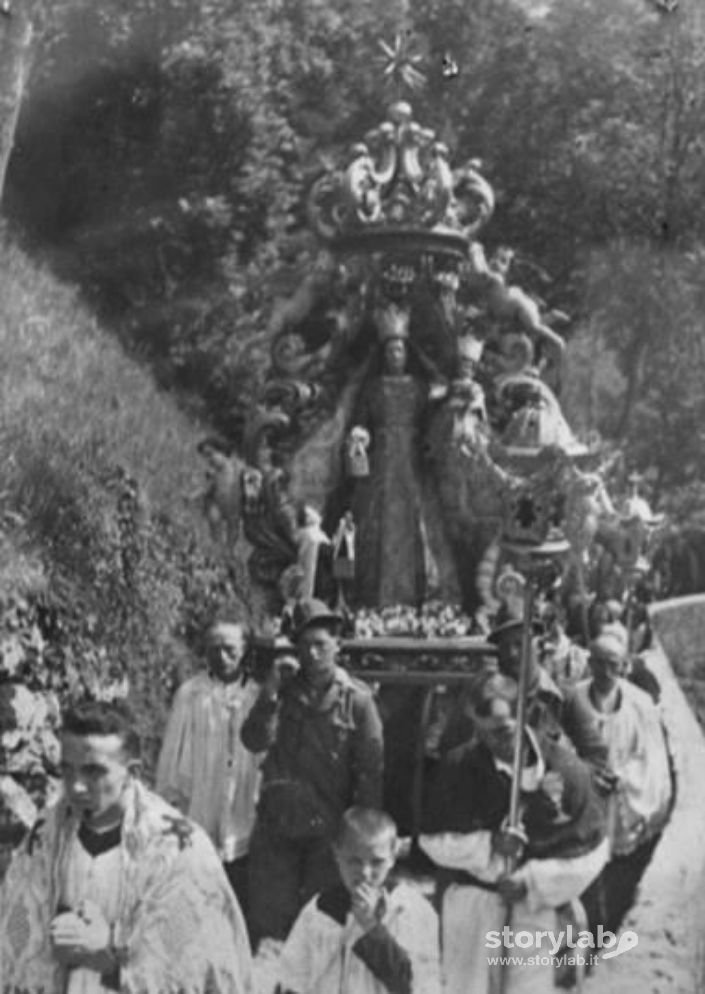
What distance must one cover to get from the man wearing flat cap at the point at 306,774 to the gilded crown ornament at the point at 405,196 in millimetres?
1220

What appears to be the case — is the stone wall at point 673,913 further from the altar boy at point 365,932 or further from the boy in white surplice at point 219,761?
the boy in white surplice at point 219,761

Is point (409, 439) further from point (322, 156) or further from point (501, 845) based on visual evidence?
point (501, 845)

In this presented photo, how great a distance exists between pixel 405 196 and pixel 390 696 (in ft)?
4.92

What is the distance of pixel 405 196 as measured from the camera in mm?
6410

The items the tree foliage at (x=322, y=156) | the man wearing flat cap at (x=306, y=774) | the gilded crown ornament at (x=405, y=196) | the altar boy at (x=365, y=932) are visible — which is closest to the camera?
the altar boy at (x=365, y=932)

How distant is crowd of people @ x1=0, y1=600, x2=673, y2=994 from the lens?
20.0 ft

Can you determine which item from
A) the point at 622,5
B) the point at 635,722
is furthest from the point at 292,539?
the point at 622,5

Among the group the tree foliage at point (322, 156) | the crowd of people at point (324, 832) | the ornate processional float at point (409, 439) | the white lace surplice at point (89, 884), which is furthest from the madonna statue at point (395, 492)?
the white lace surplice at point (89, 884)

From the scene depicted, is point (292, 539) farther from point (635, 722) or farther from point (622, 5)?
point (622, 5)

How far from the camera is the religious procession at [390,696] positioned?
20.1 feet

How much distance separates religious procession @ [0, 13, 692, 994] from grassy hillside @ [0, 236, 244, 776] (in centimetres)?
11

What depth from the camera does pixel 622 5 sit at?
653cm

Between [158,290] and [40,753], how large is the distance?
57.5 inches

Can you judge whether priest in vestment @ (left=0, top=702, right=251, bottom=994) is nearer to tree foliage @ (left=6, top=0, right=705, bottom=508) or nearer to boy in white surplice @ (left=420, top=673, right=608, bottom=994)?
boy in white surplice @ (left=420, top=673, right=608, bottom=994)
